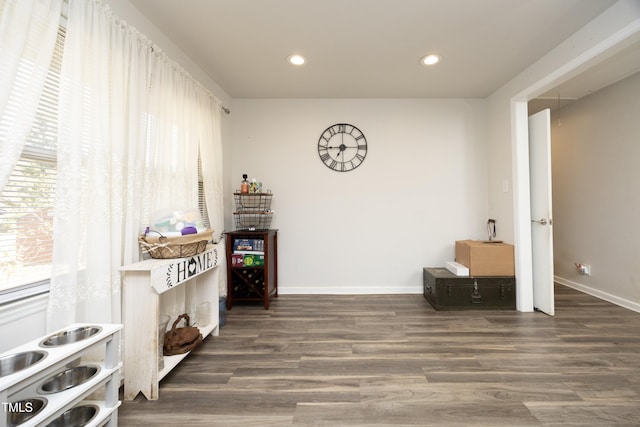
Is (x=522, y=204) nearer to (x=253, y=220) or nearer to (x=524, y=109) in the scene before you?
(x=524, y=109)

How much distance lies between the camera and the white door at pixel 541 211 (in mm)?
2518

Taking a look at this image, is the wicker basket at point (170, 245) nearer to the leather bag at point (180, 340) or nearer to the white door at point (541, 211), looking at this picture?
the leather bag at point (180, 340)

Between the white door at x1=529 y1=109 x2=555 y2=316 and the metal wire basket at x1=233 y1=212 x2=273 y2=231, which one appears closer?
the white door at x1=529 y1=109 x2=555 y2=316

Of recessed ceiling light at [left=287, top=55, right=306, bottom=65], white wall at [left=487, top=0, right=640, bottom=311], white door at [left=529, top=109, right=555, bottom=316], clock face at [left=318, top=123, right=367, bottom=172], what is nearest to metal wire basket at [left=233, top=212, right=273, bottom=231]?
clock face at [left=318, top=123, right=367, bottom=172]

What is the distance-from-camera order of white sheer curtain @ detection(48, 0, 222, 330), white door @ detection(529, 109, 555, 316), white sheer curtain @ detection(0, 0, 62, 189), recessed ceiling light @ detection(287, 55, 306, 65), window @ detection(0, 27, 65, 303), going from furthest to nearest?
white door @ detection(529, 109, 555, 316) < recessed ceiling light @ detection(287, 55, 306, 65) < white sheer curtain @ detection(48, 0, 222, 330) < window @ detection(0, 27, 65, 303) < white sheer curtain @ detection(0, 0, 62, 189)

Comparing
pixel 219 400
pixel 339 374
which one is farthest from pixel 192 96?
pixel 339 374

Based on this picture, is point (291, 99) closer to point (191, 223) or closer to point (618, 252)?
point (191, 223)

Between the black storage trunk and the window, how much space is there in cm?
306

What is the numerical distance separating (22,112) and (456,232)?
375 cm

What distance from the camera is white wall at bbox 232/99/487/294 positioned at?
10.6 feet

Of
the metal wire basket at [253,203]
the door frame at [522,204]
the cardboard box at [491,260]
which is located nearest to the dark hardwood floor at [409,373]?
the door frame at [522,204]

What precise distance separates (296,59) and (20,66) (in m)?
1.83

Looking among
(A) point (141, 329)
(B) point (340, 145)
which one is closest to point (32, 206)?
(A) point (141, 329)

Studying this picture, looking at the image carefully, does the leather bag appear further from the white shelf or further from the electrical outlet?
the electrical outlet
